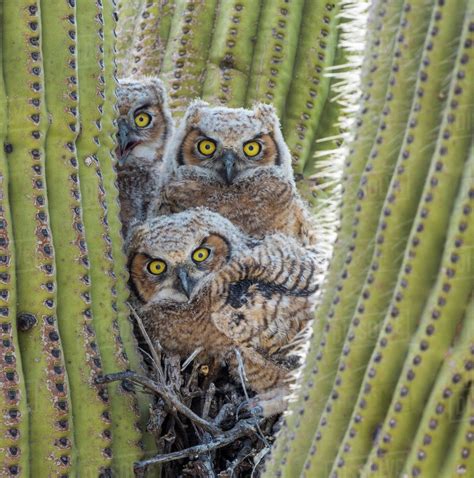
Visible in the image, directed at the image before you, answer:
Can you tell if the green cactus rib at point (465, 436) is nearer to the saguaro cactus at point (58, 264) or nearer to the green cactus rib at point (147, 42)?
the saguaro cactus at point (58, 264)

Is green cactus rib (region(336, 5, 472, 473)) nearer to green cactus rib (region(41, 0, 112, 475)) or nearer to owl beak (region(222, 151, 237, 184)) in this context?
green cactus rib (region(41, 0, 112, 475))

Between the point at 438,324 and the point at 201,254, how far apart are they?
6.41ft

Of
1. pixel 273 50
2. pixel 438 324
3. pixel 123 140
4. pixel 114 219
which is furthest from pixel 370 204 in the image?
pixel 273 50

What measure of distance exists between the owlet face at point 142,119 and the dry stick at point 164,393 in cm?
157

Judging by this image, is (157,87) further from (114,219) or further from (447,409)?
(447,409)

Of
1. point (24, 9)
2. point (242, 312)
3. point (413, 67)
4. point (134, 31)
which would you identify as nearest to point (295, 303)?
point (242, 312)

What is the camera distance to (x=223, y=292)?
152 inches

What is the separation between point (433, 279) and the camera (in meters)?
2.09

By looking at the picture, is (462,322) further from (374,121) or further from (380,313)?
(374,121)

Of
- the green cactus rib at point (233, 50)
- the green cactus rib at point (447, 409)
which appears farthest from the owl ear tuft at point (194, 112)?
the green cactus rib at point (447, 409)

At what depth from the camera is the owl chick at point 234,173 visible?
15.2ft

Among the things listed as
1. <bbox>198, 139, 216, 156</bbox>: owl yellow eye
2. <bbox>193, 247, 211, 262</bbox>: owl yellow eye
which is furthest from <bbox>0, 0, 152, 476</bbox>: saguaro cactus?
<bbox>198, 139, 216, 156</bbox>: owl yellow eye

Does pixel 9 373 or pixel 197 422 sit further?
pixel 197 422

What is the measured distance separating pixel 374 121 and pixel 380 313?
418mm
